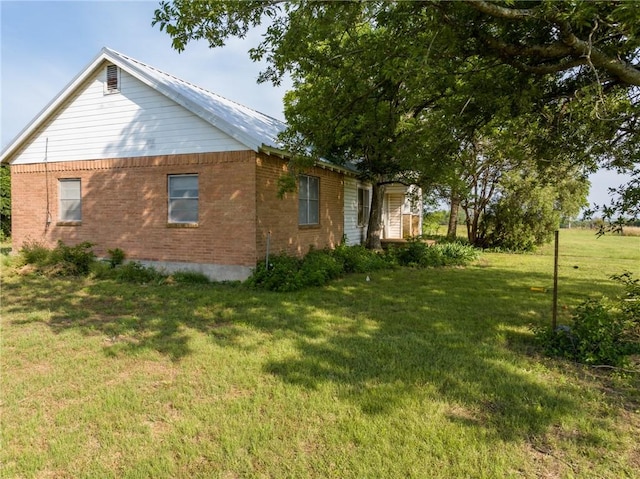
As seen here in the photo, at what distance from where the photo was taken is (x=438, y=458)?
9.64 ft

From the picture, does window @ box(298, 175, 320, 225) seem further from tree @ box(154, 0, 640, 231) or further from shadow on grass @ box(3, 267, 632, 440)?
tree @ box(154, 0, 640, 231)

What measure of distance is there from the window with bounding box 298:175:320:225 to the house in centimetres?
4

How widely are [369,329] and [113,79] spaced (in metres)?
10.4

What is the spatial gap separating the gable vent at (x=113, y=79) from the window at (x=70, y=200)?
10.0 ft

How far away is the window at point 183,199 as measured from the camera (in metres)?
10.6

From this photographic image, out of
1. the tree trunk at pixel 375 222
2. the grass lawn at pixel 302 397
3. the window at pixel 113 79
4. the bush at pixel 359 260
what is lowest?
the grass lawn at pixel 302 397

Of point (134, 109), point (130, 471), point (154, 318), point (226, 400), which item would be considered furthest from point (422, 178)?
point (130, 471)

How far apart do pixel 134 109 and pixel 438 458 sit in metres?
11.5

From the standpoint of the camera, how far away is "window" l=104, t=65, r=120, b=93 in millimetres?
11246

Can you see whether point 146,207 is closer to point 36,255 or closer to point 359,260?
point 36,255

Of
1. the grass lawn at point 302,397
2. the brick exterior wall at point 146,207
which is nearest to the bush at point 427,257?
the brick exterior wall at point 146,207

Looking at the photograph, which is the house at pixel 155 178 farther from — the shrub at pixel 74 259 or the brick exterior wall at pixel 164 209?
the shrub at pixel 74 259

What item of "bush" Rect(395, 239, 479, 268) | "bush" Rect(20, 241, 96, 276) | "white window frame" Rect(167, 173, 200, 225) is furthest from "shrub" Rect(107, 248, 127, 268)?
"bush" Rect(395, 239, 479, 268)

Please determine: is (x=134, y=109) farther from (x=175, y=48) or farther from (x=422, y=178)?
(x=422, y=178)
